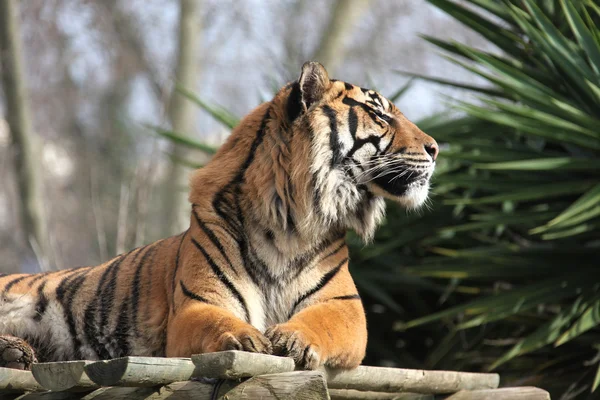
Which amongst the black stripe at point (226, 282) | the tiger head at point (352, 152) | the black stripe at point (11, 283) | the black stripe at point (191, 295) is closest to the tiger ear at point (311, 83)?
the tiger head at point (352, 152)

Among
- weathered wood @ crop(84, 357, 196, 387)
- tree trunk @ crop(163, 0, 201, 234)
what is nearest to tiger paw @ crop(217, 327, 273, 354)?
weathered wood @ crop(84, 357, 196, 387)

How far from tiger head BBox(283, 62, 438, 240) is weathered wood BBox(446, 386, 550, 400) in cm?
82

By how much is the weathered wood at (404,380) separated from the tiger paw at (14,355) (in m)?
0.99

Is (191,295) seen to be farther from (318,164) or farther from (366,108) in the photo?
(366,108)

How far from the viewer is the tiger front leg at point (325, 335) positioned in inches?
92.0

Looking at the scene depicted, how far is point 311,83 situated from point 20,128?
5794 millimetres

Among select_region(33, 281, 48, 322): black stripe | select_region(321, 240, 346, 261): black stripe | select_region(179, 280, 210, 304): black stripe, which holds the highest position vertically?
select_region(321, 240, 346, 261): black stripe

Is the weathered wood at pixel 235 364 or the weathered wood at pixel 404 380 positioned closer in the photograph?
the weathered wood at pixel 235 364

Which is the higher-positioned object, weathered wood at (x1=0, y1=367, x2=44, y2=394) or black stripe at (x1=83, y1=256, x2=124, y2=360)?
weathered wood at (x1=0, y1=367, x2=44, y2=394)

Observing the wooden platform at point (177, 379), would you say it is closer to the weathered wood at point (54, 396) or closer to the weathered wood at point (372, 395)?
the weathered wood at point (54, 396)

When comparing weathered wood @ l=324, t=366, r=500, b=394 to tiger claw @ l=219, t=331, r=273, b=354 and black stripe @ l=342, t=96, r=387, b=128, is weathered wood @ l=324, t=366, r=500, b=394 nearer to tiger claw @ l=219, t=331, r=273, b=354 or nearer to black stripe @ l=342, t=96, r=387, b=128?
tiger claw @ l=219, t=331, r=273, b=354

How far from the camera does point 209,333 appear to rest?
2410mm

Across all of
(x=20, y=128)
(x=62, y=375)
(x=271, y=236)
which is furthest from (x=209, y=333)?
(x=20, y=128)

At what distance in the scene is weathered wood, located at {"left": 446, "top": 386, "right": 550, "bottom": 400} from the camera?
322cm
